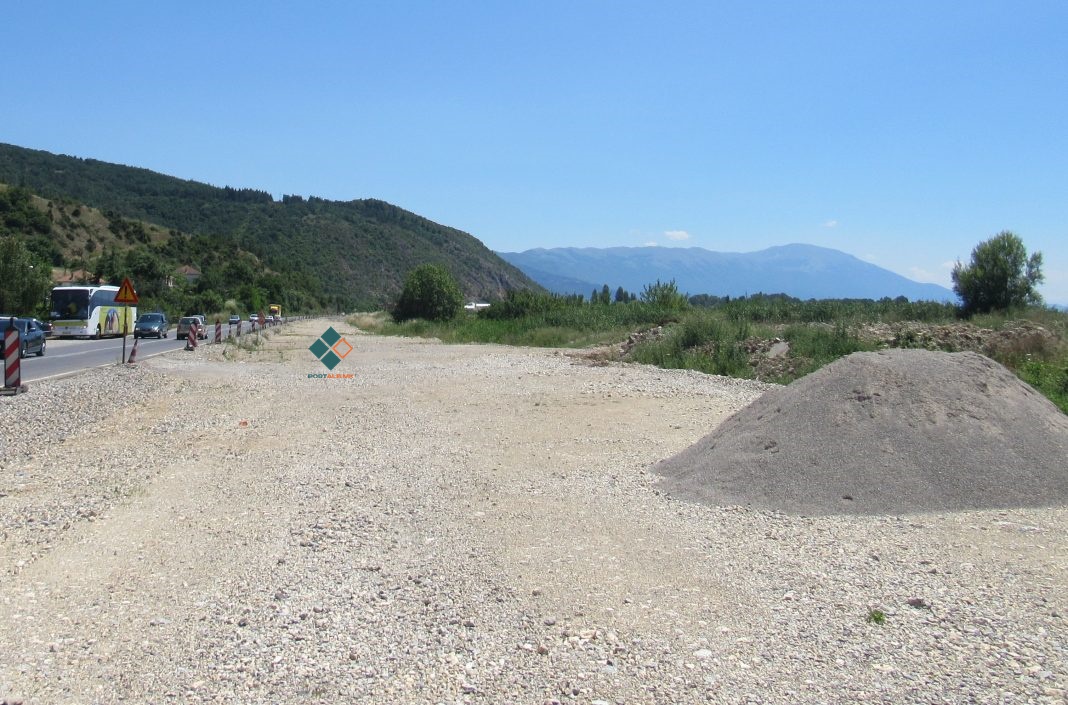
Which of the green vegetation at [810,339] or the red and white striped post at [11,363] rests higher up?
the green vegetation at [810,339]

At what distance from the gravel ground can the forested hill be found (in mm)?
115042

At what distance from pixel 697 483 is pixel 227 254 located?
4954 inches

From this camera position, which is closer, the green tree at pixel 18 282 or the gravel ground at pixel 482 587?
the gravel ground at pixel 482 587

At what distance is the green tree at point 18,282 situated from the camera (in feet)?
158

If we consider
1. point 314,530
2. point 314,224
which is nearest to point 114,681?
point 314,530

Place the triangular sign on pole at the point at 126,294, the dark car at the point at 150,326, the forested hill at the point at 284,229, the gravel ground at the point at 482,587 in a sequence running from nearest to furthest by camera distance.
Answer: the gravel ground at the point at 482,587
the triangular sign on pole at the point at 126,294
the dark car at the point at 150,326
the forested hill at the point at 284,229

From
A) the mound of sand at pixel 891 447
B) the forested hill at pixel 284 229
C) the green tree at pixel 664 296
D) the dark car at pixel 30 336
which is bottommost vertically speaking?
the dark car at pixel 30 336

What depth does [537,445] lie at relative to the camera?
11.8 metres

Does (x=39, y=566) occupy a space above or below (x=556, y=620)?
below

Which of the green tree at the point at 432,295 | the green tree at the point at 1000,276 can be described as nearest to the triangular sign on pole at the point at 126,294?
the green tree at the point at 1000,276

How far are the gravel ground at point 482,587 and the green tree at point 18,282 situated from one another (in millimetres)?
44526

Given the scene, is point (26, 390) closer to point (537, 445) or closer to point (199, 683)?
point (537, 445)

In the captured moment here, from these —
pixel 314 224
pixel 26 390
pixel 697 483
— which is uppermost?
pixel 314 224

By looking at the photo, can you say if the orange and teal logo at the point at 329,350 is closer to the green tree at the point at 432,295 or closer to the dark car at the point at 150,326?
the dark car at the point at 150,326
